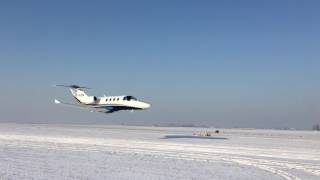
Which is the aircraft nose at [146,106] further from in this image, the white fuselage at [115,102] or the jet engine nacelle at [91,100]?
the jet engine nacelle at [91,100]

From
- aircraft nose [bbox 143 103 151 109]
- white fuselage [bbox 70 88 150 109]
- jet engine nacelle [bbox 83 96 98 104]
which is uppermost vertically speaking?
jet engine nacelle [bbox 83 96 98 104]

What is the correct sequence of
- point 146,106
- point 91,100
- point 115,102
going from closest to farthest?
point 146,106, point 115,102, point 91,100

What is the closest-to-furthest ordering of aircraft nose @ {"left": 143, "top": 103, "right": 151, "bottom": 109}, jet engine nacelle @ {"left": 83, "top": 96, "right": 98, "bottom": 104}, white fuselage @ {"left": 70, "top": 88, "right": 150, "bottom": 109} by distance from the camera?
aircraft nose @ {"left": 143, "top": 103, "right": 151, "bottom": 109}, white fuselage @ {"left": 70, "top": 88, "right": 150, "bottom": 109}, jet engine nacelle @ {"left": 83, "top": 96, "right": 98, "bottom": 104}

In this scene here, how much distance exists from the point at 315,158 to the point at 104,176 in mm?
11686

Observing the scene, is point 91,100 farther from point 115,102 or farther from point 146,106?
point 146,106

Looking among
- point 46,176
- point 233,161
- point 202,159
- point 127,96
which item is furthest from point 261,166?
point 127,96

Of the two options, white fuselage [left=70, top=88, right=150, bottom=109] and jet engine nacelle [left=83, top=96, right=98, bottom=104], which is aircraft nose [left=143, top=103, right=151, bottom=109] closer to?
white fuselage [left=70, top=88, right=150, bottom=109]

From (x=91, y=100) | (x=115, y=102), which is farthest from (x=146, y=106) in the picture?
(x=91, y=100)

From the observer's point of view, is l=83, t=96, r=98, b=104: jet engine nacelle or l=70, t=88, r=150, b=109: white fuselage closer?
l=70, t=88, r=150, b=109: white fuselage

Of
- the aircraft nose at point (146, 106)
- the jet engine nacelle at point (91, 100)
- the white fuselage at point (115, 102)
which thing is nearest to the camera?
the aircraft nose at point (146, 106)

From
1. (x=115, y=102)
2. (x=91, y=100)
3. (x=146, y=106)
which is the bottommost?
(x=146, y=106)

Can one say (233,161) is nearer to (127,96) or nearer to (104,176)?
(104,176)

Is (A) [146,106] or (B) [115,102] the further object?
(B) [115,102]

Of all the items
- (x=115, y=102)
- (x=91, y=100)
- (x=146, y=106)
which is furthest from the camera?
(x=91, y=100)
